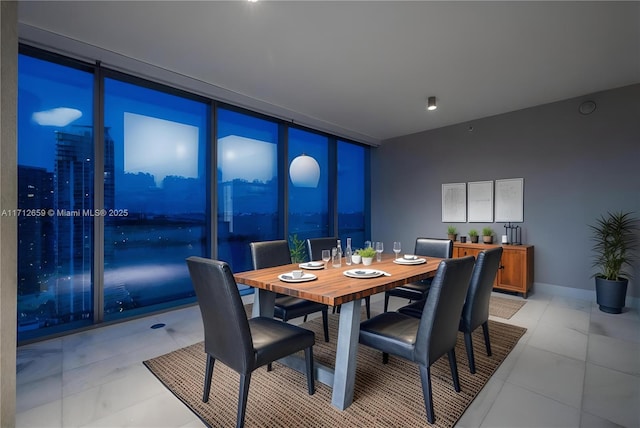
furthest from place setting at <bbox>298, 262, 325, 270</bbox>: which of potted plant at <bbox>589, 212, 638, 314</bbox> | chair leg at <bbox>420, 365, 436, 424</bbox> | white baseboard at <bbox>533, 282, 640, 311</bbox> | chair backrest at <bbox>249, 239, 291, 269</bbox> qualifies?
white baseboard at <bbox>533, 282, 640, 311</bbox>

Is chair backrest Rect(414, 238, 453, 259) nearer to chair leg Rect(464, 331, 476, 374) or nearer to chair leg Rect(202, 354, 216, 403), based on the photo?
chair leg Rect(464, 331, 476, 374)

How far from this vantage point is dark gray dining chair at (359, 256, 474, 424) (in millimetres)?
1672

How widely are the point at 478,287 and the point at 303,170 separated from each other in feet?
11.3

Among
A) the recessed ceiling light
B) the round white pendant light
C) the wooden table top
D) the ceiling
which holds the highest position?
the ceiling

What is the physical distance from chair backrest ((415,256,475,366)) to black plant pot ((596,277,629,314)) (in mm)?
3019

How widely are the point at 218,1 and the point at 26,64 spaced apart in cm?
201

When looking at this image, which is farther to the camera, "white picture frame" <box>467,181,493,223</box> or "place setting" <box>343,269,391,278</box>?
"white picture frame" <box>467,181,493,223</box>

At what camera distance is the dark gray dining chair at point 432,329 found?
5.49 ft

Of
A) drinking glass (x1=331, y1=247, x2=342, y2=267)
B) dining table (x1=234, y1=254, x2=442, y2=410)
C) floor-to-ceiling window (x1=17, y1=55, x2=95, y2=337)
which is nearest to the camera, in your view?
dining table (x1=234, y1=254, x2=442, y2=410)

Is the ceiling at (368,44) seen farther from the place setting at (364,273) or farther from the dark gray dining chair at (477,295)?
the place setting at (364,273)

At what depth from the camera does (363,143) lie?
632 cm

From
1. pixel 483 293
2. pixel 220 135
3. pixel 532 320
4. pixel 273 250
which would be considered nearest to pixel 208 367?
pixel 273 250

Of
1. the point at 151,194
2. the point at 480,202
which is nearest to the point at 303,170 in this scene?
the point at 151,194

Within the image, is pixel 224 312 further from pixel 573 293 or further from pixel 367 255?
pixel 573 293
